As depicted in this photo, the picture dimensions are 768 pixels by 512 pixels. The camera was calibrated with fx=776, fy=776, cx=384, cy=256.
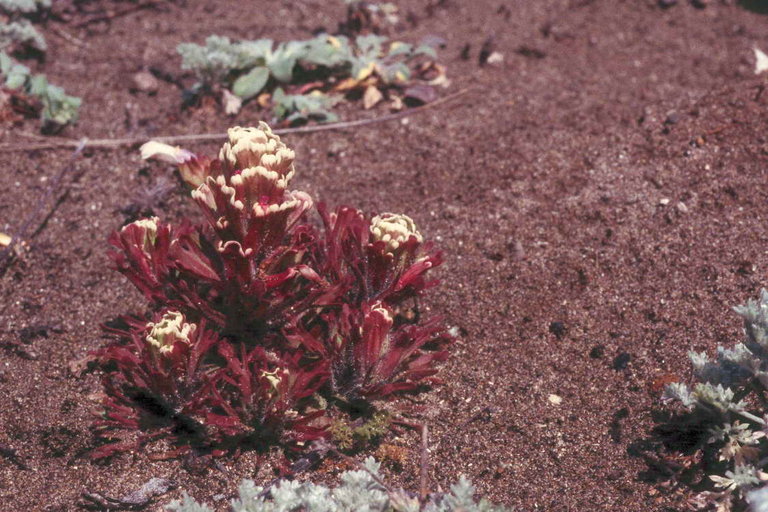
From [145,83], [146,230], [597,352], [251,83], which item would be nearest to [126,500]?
[146,230]

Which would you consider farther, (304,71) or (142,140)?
(304,71)

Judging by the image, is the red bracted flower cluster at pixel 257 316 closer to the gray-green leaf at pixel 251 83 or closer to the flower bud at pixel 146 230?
the flower bud at pixel 146 230

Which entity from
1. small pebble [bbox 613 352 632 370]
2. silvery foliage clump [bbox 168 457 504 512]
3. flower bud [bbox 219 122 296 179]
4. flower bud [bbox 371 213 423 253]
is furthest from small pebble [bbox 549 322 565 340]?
flower bud [bbox 219 122 296 179]

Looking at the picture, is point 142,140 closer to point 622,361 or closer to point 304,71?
point 304,71

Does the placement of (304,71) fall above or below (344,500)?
above

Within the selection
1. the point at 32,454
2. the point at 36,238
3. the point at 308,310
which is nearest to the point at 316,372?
the point at 308,310

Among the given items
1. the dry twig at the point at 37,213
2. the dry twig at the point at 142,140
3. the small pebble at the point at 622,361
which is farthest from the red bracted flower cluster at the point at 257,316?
the dry twig at the point at 142,140
